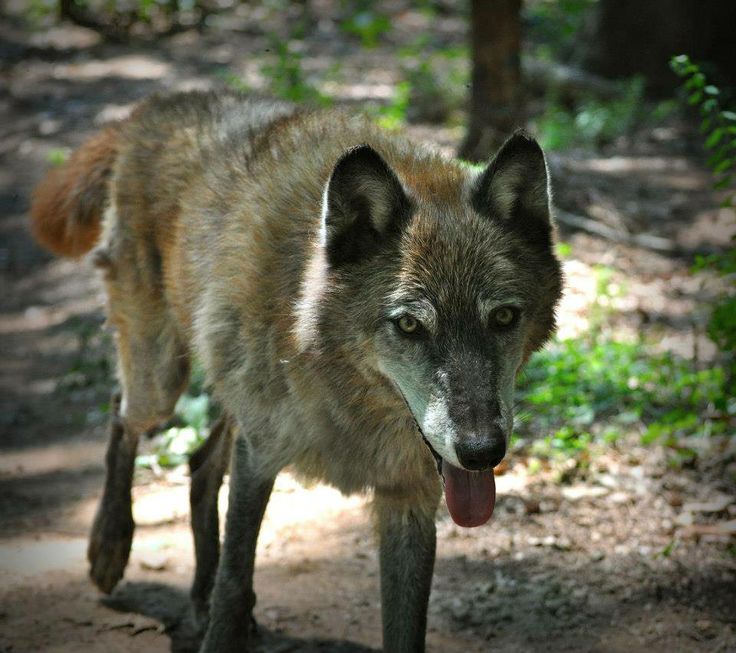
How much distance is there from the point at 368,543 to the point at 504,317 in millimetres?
2234

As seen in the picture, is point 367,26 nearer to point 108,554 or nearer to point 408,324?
point 108,554

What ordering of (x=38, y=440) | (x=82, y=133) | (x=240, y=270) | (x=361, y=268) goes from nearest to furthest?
(x=361, y=268) → (x=240, y=270) → (x=38, y=440) → (x=82, y=133)

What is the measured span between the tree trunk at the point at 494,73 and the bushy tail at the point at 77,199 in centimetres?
407

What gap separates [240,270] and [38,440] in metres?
3.26

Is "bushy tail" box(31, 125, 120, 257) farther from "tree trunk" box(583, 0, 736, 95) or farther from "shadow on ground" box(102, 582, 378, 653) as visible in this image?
"tree trunk" box(583, 0, 736, 95)

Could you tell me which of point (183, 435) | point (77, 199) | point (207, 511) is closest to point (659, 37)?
point (183, 435)

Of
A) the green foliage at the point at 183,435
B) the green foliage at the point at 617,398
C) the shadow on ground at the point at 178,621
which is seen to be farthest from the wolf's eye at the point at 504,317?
the green foliage at the point at 183,435

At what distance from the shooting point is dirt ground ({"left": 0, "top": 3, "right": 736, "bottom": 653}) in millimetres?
4422

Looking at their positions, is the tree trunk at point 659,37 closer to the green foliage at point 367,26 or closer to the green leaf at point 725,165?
the green foliage at point 367,26

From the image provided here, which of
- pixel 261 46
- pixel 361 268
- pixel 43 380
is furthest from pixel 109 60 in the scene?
pixel 361 268

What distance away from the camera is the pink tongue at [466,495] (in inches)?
128

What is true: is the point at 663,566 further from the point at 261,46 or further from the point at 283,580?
the point at 261,46

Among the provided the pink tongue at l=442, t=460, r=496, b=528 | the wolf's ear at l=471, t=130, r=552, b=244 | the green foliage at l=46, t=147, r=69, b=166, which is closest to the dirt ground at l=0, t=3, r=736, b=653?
the pink tongue at l=442, t=460, r=496, b=528

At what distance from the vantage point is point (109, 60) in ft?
45.4
